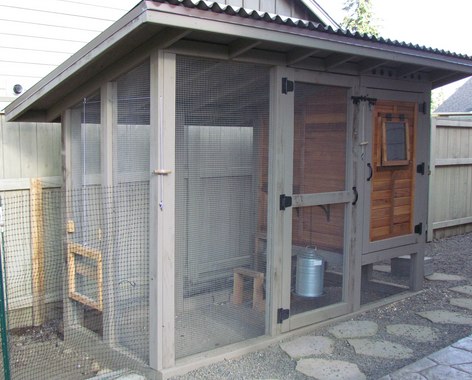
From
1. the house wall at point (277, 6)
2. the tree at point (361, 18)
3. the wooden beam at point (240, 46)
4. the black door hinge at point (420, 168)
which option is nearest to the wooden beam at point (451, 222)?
the black door hinge at point (420, 168)

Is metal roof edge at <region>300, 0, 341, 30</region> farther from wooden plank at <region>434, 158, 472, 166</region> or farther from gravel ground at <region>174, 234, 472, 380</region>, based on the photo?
gravel ground at <region>174, 234, 472, 380</region>

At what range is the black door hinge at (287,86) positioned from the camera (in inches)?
157

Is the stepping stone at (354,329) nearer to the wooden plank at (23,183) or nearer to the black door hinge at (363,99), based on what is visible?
the black door hinge at (363,99)

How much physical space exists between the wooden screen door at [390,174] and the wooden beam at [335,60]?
0.67 metres

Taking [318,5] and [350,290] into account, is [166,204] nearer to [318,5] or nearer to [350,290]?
[350,290]

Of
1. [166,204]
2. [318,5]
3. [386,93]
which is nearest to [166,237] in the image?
[166,204]

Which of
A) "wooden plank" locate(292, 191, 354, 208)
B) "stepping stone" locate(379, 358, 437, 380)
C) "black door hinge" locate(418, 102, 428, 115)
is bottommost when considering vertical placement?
"stepping stone" locate(379, 358, 437, 380)

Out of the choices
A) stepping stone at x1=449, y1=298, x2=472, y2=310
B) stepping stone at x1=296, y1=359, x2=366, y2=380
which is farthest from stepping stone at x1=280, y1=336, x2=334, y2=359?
stepping stone at x1=449, y1=298, x2=472, y2=310

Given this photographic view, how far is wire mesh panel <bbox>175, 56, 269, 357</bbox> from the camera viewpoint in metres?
3.63

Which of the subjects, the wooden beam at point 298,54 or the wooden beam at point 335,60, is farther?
the wooden beam at point 335,60

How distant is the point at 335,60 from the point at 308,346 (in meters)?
2.20

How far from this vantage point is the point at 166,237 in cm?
340

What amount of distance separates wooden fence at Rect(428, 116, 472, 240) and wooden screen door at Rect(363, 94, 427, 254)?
3.16 metres

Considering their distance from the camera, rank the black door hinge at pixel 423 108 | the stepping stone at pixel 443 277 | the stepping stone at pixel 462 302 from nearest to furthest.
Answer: the stepping stone at pixel 462 302 → the black door hinge at pixel 423 108 → the stepping stone at pixel 443 277
